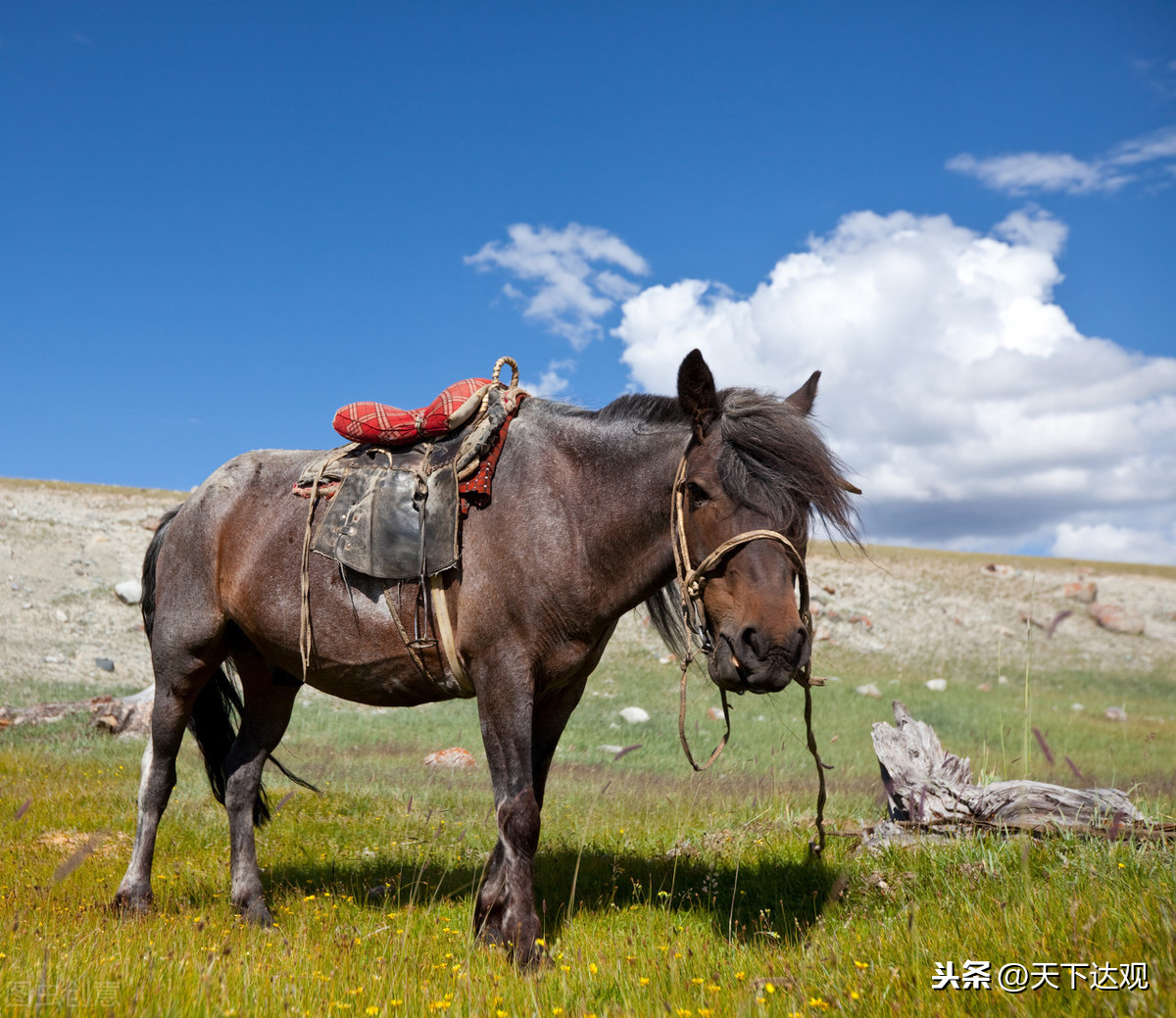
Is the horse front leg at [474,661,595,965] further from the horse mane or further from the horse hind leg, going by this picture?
the horse hind leg

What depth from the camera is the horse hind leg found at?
16.6ft

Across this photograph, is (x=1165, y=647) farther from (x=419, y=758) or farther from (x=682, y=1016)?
(x=682, y=1016)

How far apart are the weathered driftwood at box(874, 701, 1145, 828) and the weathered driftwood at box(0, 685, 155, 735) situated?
10.0m

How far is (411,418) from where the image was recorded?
483 centimetres

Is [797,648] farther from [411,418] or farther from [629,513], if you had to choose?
[411,418]

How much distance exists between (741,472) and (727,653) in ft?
2.74

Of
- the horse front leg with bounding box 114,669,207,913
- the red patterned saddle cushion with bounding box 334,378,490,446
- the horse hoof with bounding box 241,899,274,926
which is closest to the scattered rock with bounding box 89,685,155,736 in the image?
the horse front leg with bounding box 114,669,207,913

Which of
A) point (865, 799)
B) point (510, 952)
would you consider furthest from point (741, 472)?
point (865, 799)

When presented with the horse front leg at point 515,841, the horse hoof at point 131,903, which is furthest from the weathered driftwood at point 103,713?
the horse front leg at point 515,841

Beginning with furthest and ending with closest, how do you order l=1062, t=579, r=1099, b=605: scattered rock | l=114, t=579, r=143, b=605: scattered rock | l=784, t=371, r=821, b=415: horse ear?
l=1062, t=579, r=1099, b=605: scattered rock → l=114, t=579, r=143, b=605: scattered rock → l=784, t=371, r=821, b=415: horse ear

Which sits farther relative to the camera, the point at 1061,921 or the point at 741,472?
the point at 741,472

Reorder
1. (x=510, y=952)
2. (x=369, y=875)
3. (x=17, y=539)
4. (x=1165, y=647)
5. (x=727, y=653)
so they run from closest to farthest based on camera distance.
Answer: (x=727, y=653) → (x=510, y=952) → (x=369, y=875) → (x=17, y=539) → (x=1165, y=647)

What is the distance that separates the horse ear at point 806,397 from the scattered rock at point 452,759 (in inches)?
326

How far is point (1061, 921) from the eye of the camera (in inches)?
125
